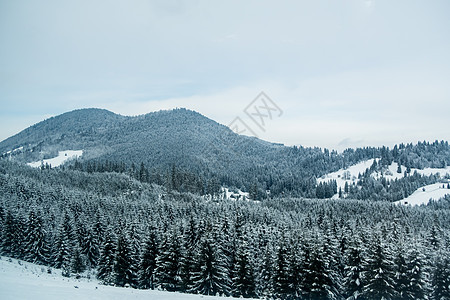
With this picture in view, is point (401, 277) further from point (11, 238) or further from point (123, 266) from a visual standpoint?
point (11, 238)

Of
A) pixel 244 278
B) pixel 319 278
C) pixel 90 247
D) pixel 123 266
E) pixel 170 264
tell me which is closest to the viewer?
pixel 319 278

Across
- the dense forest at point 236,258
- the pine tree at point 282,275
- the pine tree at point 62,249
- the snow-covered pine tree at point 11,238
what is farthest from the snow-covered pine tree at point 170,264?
the snow-covered pine tree at point 11,238

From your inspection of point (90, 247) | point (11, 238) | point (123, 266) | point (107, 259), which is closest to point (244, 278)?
point (123, 266)

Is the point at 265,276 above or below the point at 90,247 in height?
below

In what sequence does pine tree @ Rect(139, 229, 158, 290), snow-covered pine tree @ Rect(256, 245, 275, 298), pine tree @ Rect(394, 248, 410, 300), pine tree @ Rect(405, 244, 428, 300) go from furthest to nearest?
pine tree @ Rect(139, 229, 158, 290), snow-covered pine tree @ Rect(256, 245, 275, 298), pine tree @ Rect(394, 248, 410, 300), pine tree @ Rect(405, 244, 428, 300)

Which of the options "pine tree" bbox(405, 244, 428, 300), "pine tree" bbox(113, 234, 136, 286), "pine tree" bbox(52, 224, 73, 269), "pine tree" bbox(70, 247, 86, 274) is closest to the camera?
"pine tree" bbox(405, 244, 428, 300)

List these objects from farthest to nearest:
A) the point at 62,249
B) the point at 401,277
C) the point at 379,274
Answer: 1. the point at 62,249
2. the point at 401,277
3. the point at 379,274

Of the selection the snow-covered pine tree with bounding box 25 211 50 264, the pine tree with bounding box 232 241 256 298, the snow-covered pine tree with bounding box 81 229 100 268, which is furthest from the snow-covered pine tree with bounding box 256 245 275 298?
the snow-covered pine tree with bounding box 25 211 50 264

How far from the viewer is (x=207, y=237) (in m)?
38.3

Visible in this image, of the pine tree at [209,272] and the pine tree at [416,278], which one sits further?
the pine tree at [209,272]

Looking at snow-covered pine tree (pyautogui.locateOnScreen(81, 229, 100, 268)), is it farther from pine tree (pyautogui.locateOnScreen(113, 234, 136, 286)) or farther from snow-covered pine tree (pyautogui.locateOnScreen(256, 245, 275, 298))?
snow-covered pine tree (pyautogui.locateOnScreen(256, 245, 275, 298))

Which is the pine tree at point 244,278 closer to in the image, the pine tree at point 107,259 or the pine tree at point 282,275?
the pine tree at point 282,275

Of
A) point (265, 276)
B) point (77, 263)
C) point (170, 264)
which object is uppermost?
point (170, 264)

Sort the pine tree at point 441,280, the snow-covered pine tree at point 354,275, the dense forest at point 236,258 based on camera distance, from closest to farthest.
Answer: the dense forest at point 236,258, the snow-covered pine tree at point 354,275, the pine tree at point 441,280
